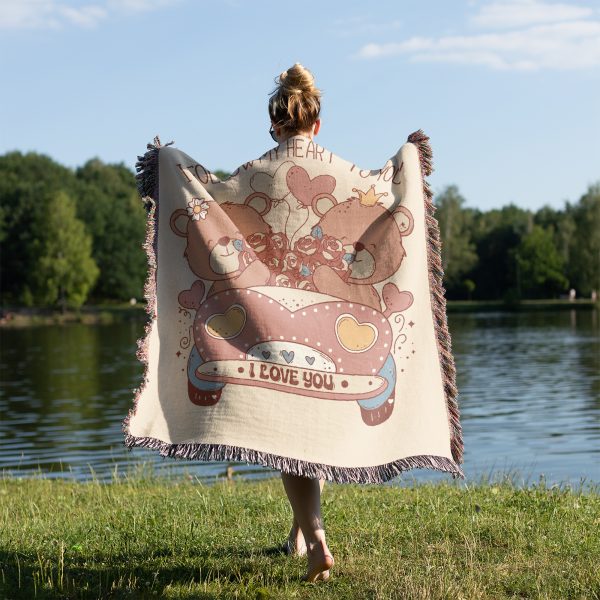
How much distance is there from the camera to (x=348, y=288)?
16.1ft

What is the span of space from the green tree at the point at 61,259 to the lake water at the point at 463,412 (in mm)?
27218

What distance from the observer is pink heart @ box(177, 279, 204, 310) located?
488 cm

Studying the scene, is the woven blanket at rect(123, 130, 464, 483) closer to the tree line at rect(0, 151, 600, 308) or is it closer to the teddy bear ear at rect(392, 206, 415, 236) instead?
the teddy bear ear at rect(392, 206, 415, 236)

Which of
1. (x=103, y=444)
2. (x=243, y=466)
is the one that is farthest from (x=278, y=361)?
(x=103, y=444)

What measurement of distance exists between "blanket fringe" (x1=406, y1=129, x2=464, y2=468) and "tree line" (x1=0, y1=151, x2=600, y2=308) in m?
→ 66.8

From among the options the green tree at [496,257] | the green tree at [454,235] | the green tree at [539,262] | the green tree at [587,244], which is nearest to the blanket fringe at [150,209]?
the green tree at [587,244]

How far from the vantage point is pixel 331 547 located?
5.08 m

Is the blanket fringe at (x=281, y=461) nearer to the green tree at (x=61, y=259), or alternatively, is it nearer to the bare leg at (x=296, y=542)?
the bare leg at (x=296, y=542)

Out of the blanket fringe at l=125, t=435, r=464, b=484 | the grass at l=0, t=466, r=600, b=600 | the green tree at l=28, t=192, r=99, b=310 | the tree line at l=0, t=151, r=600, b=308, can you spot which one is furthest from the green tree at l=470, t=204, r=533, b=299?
the blanket fringe at l=125, t=435, r=464, b=484

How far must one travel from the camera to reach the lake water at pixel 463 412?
13266mm

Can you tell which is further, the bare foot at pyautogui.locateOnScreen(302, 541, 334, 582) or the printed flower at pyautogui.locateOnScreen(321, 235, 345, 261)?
the printed flower at pyautogui.locateOnScreen(321, 235, 345, 261)

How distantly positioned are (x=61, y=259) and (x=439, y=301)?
67.9 meters

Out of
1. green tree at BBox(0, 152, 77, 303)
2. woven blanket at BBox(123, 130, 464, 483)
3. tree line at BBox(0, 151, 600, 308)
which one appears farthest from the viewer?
green tree at BBox(0, 152, 77, 303)

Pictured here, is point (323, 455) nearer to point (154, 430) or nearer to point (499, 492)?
point (154, 430)
